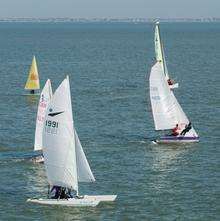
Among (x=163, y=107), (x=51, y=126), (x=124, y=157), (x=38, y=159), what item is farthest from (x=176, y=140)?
(x=51, y=126)

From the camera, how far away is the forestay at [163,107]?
2891 inches

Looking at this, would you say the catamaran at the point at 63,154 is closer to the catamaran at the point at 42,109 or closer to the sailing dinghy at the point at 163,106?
the catamaran at the point at 42,109

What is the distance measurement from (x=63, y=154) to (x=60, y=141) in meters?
0.84

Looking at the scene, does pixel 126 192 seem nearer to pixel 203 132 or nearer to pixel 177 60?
pixel 203 132

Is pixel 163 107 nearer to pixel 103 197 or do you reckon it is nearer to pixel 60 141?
pixel 103 197

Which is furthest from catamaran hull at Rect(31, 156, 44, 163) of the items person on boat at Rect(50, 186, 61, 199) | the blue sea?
person on boat at Rect(50, 186, 61, 199)

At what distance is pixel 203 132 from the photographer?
7712 cm

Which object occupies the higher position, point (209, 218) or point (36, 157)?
point (36, 157)

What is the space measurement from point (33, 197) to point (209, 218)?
36.0ft

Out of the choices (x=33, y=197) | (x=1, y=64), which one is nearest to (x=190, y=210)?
(x=33, y=197)

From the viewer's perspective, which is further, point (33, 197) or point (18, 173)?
point (18, 173)

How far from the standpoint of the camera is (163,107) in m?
74.2

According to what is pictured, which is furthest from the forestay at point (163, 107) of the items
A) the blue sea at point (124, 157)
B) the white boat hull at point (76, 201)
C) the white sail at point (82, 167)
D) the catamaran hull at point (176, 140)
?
the white boat hull at point (76, 201)

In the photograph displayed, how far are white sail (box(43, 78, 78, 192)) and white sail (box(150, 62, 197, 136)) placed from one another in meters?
23.1
